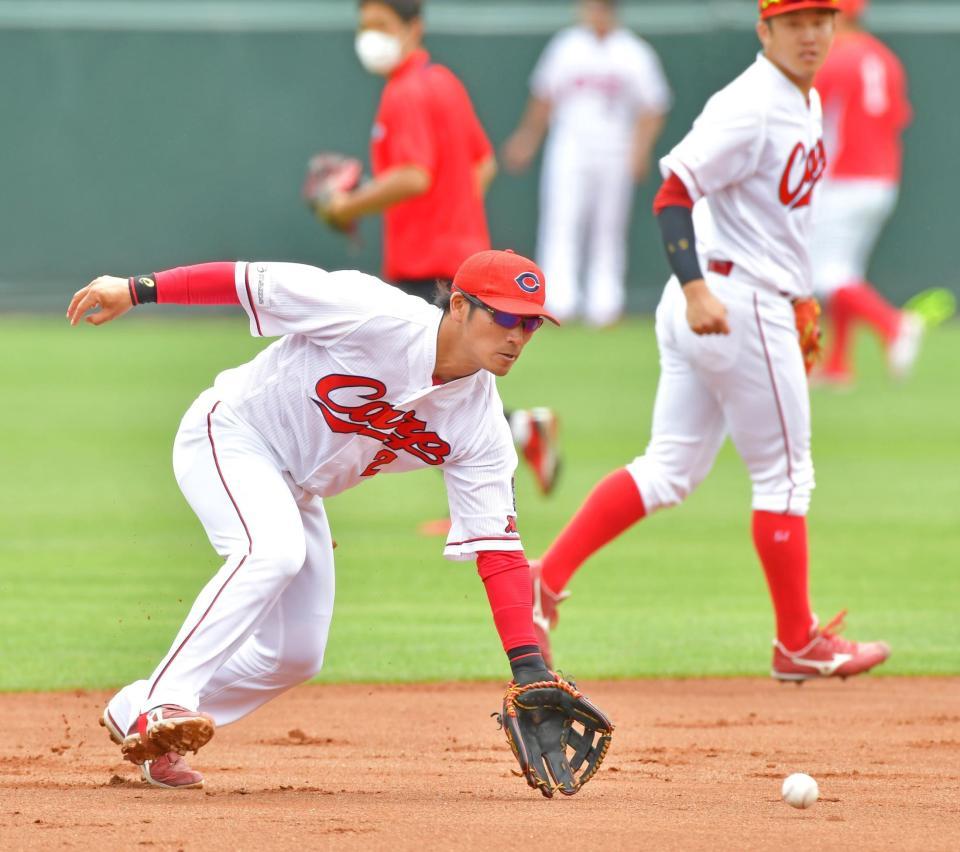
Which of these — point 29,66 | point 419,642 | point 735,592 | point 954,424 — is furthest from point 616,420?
point 29,66

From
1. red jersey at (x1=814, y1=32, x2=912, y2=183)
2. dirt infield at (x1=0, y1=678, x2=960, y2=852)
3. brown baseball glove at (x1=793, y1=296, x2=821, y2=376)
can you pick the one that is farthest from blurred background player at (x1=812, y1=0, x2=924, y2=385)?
dirt infield at (x1=0, y1=678, x2=960, y2=852)

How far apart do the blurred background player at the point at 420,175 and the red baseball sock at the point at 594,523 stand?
86.1 inches

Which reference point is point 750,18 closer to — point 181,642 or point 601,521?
point 601,521

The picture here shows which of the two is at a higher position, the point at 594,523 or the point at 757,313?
the point at 757,313

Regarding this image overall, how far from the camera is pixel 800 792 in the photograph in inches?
169

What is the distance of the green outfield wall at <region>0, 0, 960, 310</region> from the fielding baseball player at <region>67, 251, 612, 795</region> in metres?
14.2

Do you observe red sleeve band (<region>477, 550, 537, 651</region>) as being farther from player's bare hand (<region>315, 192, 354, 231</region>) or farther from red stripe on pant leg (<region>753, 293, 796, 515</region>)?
player's bare hand (<region>315, 192, 354, 231</region>)

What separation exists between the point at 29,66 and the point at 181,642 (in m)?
15.5

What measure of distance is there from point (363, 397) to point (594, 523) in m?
1.79

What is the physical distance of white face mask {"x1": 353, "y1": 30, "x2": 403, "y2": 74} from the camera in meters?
8.11

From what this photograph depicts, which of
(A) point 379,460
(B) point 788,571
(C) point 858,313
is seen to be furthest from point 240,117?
(A) point 379,460

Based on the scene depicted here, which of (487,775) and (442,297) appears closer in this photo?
(442,297)

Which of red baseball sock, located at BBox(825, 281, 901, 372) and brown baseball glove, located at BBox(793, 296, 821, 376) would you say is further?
red baseball sock, located at BBox(825, 281, 901, 372)

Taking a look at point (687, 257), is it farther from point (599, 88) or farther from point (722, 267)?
point (599, 88)
